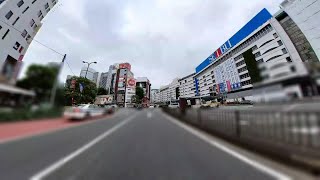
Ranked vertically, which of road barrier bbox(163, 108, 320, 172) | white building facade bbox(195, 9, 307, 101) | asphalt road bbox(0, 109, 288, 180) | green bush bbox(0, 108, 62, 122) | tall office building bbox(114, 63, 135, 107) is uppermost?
tall office building bbox(114, 63, 135, 107)

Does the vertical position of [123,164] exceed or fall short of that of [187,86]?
it falls short

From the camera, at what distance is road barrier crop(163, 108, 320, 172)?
1.60 metres

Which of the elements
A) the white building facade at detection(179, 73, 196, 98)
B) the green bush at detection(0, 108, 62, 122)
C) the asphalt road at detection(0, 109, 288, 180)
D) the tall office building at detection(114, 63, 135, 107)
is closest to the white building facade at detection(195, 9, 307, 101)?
the green bush at detection(0, 108, 62, 122)

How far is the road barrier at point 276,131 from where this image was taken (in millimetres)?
1601

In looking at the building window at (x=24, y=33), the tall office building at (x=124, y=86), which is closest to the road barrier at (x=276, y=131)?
the building window at (x=24, y=33)

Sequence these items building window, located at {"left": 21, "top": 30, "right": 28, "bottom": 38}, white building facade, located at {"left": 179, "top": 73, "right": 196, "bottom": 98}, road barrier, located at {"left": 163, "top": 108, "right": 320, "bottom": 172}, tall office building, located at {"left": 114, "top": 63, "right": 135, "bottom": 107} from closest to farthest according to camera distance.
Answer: road barrier, located at {"left": 163, "top": 108, "right": 320, "bottom": 172}, building window, located at {"left": 21, "top": 30, "right": 28, "bottom": 38}, tall office building, located at {"left": 114, "top": 63, "right": 135, "bottom": 107}, white building facade, located at {"left": 179, "top": 73, "right": 196, "bottom": 98}

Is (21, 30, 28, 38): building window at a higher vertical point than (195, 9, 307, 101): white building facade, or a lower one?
higher

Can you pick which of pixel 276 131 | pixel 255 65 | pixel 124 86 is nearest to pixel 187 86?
pixel 124 86

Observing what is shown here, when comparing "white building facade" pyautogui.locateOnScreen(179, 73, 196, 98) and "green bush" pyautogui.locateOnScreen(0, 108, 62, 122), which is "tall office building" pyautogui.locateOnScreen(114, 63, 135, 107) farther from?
"green bush" pyautogui.locateOnScreen(0, 108, 62, 122)

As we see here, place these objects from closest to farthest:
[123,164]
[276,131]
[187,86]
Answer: [276,131]
[123,164]
[187,86]

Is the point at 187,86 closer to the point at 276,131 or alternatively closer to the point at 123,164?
the point at 123,164

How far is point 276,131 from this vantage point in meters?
2.75

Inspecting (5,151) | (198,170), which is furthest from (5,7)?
(198,170)

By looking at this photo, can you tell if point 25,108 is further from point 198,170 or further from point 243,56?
point 198,170
